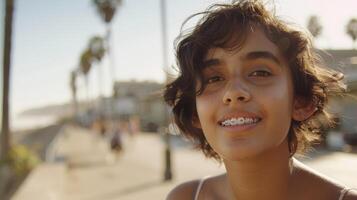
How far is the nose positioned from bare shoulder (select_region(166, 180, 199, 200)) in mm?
695

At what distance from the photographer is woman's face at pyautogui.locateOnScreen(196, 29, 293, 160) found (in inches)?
77.5

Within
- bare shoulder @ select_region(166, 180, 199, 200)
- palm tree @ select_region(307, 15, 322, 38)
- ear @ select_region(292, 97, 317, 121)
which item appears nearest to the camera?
ear @ select_region(292, 97, 317, 121)

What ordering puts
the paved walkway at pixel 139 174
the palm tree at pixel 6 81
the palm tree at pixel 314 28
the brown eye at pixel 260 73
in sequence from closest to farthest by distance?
the brown eye at pixel 260 73 < the palm tree at pixel 314 28 < the paved walkway at pixel 139 174 < the palm tree at pixel 6 81

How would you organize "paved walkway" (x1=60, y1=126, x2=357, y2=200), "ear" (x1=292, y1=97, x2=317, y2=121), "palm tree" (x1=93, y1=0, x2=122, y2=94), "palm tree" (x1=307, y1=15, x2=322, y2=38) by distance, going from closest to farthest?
"ear" (x1=292, y1=97, x2=317, y2=121)
"palm tree" (x1=307, y1=15, x2=322, y2=38)
"paved walkway" (x1=60, y1=126, x2=357, y2=200)
"palm tree" (x1=93, y1=0, x2=122, y2=94)

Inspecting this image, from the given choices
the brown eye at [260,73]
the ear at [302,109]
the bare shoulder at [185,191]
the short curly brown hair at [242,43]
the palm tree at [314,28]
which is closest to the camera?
the brown eye at [260,73]

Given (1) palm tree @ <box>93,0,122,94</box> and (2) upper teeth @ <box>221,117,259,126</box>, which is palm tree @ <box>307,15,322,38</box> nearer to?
(2) upper teeth @ <box>221,117,259,126</box>

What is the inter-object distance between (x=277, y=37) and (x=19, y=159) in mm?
17293

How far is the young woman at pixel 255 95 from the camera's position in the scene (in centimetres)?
199

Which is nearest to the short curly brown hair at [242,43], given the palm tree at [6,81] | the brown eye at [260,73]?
the brown eye at [260,73]

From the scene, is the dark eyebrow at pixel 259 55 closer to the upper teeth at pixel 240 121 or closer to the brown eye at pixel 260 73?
the brown eye at pixel 260 73

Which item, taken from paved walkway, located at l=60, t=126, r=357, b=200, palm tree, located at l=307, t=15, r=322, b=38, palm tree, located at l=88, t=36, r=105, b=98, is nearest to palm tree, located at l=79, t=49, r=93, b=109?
palm tree, located at l=88, t=36, r=105, b=98

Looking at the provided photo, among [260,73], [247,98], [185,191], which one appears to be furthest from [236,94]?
[185,191]

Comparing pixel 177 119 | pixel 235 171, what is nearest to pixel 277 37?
pixel 235 171

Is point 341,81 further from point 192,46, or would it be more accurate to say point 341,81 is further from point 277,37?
point 192,46
